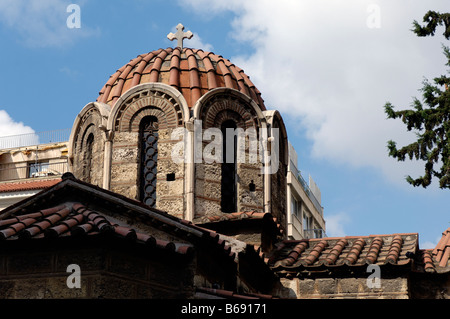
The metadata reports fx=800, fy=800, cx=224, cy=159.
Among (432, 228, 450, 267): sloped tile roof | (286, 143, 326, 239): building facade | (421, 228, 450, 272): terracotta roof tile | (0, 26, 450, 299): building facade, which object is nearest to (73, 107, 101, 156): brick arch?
(0, 26, 450, 299): building facade

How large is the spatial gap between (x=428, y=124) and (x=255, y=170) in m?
4.19

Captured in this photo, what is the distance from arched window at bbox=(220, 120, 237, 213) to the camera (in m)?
15.8

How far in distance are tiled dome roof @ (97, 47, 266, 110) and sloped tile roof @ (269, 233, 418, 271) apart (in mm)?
3649

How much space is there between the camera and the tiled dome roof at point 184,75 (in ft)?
54.3

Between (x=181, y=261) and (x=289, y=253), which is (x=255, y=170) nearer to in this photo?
(x=289, y=253)

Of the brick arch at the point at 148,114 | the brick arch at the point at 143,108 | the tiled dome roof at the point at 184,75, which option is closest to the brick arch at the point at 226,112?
the tiled dome roof at the point at 184,75

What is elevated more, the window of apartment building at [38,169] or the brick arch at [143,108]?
the window of apartment building at [38,169]

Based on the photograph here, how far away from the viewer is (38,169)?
37.4 metres

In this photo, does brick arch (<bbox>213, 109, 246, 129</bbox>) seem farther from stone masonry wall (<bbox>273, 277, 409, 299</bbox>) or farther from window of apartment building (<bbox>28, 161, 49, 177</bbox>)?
window of apartment building (<bbox>28, 161, 49, 177</bbox>)

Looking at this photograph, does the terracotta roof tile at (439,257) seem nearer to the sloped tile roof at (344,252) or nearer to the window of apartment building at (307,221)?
the sloped tile roof at (344,252)

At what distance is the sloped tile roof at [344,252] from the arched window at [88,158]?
435cm

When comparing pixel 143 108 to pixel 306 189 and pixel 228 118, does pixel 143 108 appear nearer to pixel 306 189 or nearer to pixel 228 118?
pixel 228 118
